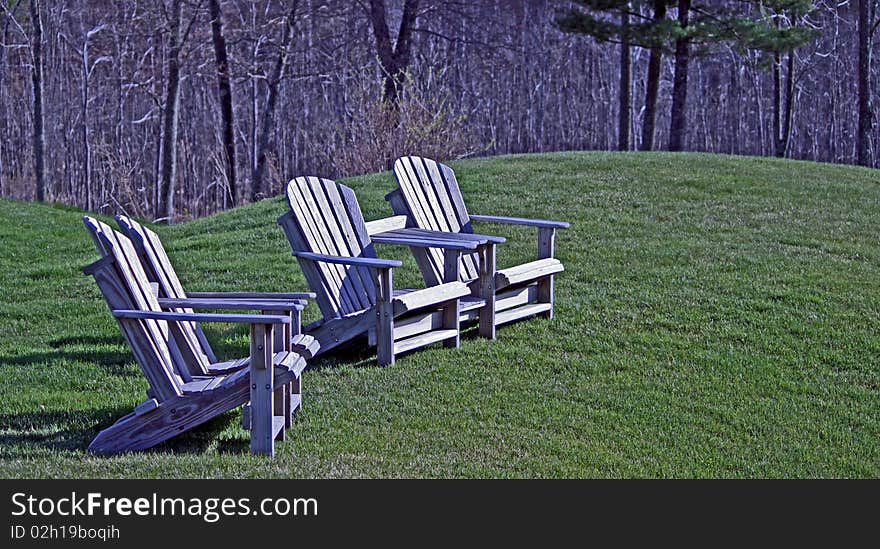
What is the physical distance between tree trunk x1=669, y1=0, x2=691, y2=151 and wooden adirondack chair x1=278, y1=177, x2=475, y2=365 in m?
10.6

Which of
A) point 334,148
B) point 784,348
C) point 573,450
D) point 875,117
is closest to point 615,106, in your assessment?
point 875,117

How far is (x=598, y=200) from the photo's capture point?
408 inches

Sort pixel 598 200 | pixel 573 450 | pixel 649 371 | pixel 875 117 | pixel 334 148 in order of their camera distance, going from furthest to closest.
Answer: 1. pixel 875 117
2. pixel 334 148
3. pixel 598 200
4. pixel 649 371
5. pixel 573 450

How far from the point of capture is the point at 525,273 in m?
A: 6.75

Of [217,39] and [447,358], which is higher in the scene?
[217,39]

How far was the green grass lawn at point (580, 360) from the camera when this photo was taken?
14.9 feet

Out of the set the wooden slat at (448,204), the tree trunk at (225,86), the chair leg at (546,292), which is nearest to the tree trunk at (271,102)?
the tree trunk at (225,86)

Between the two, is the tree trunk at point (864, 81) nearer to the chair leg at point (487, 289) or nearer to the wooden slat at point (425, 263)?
the wooden slat at point (425, 263)

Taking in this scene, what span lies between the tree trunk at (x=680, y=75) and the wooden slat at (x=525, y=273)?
9658mm

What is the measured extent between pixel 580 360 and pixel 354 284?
1456mm

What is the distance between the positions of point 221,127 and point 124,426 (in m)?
17.6

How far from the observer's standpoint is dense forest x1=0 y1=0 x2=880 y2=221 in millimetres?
19219

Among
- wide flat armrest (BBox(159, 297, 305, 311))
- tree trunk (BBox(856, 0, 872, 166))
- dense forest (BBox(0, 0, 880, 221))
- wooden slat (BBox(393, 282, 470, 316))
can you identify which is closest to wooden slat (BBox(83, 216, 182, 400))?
wide flat armrest (BBox(159, 297, 305, 311))

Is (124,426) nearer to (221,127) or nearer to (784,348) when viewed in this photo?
(784,348)
